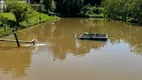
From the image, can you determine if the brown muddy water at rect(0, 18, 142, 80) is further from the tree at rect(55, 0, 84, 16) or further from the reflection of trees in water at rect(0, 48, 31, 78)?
the tree at rect(55, 0, 84, 16)

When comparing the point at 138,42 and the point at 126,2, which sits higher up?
the point at 126,2

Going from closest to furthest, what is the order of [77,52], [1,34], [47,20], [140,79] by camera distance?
1. [140,79]
2. [77,52]
3. [1,34]
4. [47,20]

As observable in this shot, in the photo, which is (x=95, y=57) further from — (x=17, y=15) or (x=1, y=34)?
(x=17, y=15)

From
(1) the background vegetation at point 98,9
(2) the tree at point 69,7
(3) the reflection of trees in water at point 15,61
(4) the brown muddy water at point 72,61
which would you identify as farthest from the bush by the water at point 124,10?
(3) the reflection of trees in water at point 15,61

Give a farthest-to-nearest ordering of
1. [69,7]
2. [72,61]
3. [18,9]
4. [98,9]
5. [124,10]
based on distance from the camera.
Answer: [98,9]
[69,7]
[124,10]
[18,9]
[72,61]

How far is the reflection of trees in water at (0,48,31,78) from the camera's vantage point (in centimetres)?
1398

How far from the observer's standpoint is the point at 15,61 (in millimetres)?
16094

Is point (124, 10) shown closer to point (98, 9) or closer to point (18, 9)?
point (98, 9)

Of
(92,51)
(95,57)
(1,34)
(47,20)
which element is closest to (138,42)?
(92,51)

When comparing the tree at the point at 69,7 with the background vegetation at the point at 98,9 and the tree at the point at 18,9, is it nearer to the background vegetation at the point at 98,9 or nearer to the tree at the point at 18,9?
the background vegetation at the point at 98,9

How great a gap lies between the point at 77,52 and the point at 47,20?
2309cm

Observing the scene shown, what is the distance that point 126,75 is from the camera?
13383mm

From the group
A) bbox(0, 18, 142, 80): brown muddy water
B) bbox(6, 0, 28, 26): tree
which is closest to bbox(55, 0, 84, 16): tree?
bbox(6, 0, 28, 26): tree

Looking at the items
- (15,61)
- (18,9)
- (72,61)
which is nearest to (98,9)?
(18,9)
